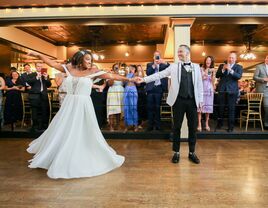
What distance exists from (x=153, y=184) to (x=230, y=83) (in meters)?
3.49

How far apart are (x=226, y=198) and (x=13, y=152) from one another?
3.40 metres

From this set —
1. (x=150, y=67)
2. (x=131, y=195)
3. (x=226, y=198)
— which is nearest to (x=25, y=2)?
(x=150, y=67)

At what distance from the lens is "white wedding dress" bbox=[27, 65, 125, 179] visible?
318 centimetres

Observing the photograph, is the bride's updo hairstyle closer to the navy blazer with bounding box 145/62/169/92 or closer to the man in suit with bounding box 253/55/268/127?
the navy blazer with bounding box 145/62/169/92

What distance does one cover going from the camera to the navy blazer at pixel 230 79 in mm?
5516

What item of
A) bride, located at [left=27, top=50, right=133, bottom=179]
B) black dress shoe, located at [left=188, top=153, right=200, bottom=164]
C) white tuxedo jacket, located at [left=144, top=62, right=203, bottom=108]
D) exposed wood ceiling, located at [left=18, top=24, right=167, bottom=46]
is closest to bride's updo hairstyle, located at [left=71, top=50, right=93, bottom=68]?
bride, located at [left=27, top=50, right=133, bottom=179]

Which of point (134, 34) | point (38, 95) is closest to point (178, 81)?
point (38, 95)

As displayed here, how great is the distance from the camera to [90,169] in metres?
3.26

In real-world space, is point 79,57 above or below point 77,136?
above

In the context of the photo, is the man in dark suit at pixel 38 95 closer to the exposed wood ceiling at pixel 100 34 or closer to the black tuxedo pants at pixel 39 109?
the black tuxedo pants at pixel 39 109

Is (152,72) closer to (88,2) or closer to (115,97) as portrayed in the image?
(115,97)

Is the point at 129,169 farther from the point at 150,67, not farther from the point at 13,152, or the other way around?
the point at 150,67

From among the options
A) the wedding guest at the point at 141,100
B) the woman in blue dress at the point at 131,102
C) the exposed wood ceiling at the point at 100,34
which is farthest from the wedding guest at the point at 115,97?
the exposed wood ceiling at the point at 100,34

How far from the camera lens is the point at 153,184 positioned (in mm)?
2941
